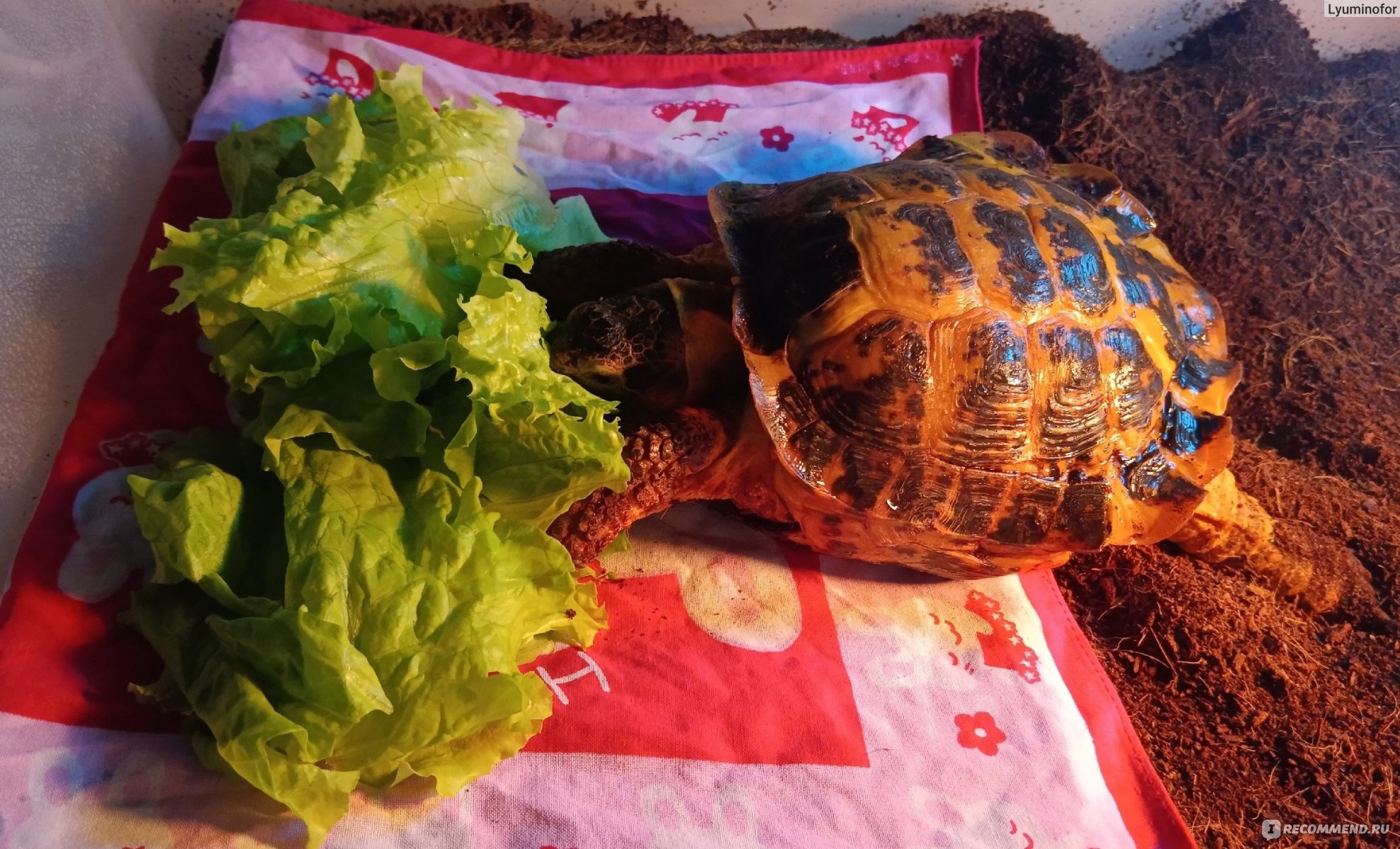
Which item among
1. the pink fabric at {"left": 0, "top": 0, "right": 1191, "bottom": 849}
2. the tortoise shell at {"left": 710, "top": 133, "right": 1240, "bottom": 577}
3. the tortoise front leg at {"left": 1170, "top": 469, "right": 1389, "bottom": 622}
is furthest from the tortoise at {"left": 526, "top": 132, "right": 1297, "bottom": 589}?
the tortoise front leg at {"left": 1170, "top": 469, "right": 1389, "bottom": 622}

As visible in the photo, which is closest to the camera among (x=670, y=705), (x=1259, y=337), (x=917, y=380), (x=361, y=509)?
(x=361, y=509)

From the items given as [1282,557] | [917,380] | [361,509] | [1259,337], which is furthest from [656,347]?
[1259,337]

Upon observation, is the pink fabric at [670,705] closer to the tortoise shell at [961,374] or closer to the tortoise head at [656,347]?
the tortoise shell at [961,374]

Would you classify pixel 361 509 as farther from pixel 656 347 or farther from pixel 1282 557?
pixel 1282 557

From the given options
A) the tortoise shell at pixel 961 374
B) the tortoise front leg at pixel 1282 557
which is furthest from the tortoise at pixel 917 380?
the tortoise front leg at pixel 1282 557

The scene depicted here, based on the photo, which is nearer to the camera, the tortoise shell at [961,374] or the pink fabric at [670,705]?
the pink fabric at [670,705]

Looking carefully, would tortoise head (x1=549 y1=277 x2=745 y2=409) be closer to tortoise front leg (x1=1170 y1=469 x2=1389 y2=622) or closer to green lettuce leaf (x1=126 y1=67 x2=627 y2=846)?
green lettuce leaf (x1=126 y1=67 x2=627 y2=846)

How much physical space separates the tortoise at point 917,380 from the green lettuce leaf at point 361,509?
277 millimetres

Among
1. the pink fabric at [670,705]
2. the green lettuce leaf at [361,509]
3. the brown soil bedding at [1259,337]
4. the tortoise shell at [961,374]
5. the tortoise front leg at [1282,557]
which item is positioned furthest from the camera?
the tortoise front leg at [1282,557]

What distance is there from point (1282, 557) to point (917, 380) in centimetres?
143

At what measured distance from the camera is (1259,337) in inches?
116

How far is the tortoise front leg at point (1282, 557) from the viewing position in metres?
2.41

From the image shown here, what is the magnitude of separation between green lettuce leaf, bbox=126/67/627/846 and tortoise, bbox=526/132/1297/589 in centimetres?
28

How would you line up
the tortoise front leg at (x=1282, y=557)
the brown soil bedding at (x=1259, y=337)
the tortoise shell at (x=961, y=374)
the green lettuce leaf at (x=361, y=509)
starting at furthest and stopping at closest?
the tortoise front leg at (x=1282, y=557)
the brown soil bedding at (x=1259, y=337)
the tortoise shell at (x=961, y=374)
the green lettuce leaf at (x=361, y=509)
